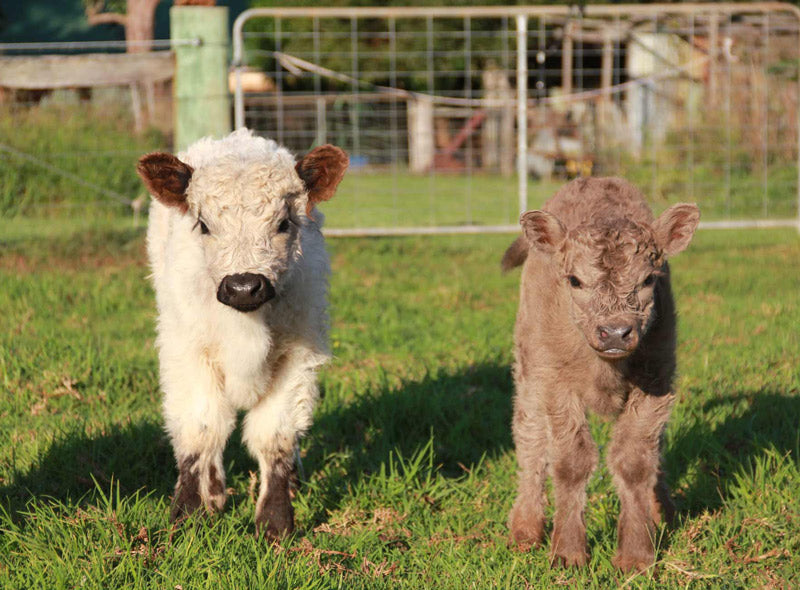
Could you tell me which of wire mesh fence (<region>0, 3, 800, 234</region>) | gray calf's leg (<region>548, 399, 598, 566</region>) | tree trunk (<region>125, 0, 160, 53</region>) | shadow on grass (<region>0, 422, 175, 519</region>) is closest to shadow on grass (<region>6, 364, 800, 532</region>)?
shadow on grass (<region>0, 422, 175, 519</region>)

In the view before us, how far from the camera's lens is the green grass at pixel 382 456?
4.38 m

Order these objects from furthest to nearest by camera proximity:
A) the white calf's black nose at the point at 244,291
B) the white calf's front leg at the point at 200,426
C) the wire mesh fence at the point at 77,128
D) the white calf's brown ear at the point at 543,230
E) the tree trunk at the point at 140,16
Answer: the tree trunk at the point at 140,16 → the wire mesh fence at the point at 77,128 → the white calf's front leg at the point at 200,426 → the white calf's brown ear at the point at 543,230 → the white calf's black nose at the point at 244,291

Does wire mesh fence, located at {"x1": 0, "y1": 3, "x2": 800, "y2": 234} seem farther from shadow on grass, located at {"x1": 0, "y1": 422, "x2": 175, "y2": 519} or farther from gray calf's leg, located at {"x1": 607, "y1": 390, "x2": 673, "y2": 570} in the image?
gray calf's leg, located at {"x1": 607, "y1": 390, "x2": 673, "y2": 570}

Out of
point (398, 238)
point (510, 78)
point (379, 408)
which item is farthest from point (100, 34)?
point (379, 408)

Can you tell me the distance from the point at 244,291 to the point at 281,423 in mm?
947

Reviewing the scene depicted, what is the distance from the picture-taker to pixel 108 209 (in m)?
11.8

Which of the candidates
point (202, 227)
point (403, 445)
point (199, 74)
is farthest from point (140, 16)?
point (202, 227)

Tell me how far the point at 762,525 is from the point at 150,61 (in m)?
7.93

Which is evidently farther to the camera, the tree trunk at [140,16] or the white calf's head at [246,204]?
the tree trunk at [140,16]

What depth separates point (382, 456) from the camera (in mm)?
5875

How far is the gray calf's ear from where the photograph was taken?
4609mm

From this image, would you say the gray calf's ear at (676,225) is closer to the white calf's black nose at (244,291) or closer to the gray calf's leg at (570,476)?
the gray calf's leg at (570,476)

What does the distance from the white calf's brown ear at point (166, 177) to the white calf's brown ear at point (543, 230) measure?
1715mm

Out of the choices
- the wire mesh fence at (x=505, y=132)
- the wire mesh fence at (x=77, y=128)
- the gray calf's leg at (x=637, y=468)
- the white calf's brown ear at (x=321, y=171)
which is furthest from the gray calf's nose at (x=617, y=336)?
the wire mesh fence at (x=77, y=128)
